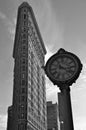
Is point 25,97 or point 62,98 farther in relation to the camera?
point 25,97

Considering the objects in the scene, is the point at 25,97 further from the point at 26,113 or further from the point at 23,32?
the point at 23,32

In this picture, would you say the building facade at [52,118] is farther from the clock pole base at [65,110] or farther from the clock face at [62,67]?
the clock pole base at [65,110]

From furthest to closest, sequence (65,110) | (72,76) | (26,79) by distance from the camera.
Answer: (26,79) → (72,76) → (65,110)

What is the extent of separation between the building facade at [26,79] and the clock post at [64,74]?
246ft

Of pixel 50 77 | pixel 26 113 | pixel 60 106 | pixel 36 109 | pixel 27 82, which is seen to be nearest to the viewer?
pixel 60 106

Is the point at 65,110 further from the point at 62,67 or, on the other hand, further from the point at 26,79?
the point at 26,79

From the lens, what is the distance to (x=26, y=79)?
9038 cm

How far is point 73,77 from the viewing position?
397 inches

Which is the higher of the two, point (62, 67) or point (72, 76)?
point (62, 67)

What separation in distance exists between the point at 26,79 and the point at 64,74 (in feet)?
264

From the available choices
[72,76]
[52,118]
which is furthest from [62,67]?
[52,118]

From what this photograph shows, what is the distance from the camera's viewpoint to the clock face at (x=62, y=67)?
33.8 feet

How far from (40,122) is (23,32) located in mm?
46004

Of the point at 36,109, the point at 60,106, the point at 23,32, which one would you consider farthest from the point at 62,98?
the point at 23,32
